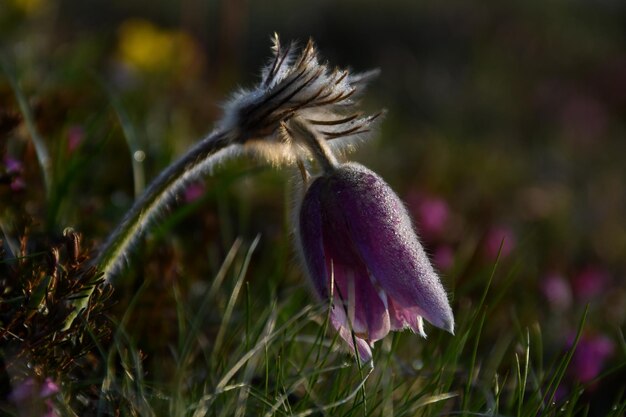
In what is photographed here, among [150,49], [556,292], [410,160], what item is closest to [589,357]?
[556,292]

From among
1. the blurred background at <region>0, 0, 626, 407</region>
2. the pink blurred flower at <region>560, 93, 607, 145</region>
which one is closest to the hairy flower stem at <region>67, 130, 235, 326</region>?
the blurred background at <region>0, 0, 626, 407</region>

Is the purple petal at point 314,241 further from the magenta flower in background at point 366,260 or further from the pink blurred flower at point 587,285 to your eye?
the pink blurred flower at point 587,285

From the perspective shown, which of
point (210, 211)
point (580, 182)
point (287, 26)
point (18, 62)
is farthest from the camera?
point (287, 26)

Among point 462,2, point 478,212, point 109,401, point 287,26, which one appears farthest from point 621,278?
point 462,2

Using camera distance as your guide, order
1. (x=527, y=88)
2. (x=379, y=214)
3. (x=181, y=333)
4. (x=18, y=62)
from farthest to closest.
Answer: (x=527, y=88), (x=18, y=62), (x=181, y=333), (x=379, y=214)

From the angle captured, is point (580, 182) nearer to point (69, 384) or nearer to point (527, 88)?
point (527, 88)

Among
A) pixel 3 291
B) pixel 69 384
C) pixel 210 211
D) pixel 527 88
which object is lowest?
pixel 527 88

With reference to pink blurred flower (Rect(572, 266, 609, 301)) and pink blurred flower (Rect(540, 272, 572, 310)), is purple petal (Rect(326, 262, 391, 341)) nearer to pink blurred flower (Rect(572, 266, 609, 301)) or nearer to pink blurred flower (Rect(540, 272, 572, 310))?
pink blurred flower (Rect(540, 272, 572, 310))
